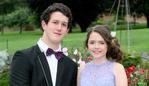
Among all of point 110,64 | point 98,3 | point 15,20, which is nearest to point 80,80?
point 110,64

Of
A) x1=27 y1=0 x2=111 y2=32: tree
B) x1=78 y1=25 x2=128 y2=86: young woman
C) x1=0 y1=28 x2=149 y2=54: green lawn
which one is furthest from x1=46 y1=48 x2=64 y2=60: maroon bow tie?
x1=27 y1=0 x2=111 y2=32: tree

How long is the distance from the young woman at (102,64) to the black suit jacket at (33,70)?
0.37 metres

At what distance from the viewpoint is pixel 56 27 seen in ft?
10.7

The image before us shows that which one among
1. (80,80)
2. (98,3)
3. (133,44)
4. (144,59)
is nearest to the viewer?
(80,80)

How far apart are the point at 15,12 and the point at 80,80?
5726 cm

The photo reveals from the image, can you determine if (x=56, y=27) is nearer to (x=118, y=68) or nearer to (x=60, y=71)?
(x=60, y=71)

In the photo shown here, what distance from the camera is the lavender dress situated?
377cm

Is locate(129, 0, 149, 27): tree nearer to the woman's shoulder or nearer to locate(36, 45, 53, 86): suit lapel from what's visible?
the woman's shoulder

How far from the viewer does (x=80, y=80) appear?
12.1 feet

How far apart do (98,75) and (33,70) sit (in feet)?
2.63

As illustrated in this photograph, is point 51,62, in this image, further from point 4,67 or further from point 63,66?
point 4,67

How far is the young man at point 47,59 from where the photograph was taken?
3.22m

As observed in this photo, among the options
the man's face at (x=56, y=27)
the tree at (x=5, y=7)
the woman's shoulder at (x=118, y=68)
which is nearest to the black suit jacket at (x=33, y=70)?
the man's face at (x=56, y=27)

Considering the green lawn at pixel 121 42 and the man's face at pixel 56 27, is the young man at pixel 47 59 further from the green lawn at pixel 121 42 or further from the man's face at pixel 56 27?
the green lawn at pixel 121 42
